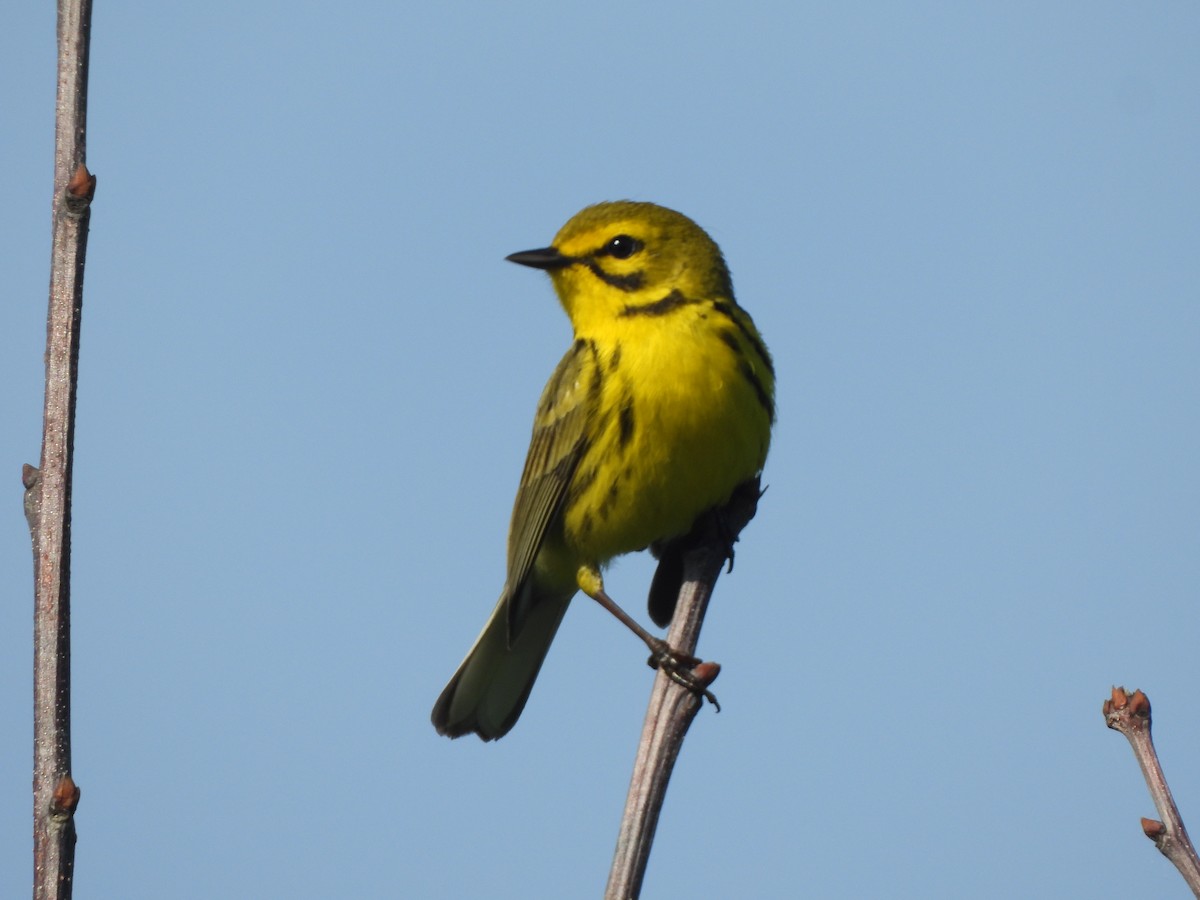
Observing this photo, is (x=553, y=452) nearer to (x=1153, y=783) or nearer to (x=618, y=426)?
(x=618, y=426)

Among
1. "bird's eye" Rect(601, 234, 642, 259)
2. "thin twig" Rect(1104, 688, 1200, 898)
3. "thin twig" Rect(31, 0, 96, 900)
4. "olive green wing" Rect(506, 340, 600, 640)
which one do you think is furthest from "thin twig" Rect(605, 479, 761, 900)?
"bird's eye" Rect(601, 234, 642, 259)

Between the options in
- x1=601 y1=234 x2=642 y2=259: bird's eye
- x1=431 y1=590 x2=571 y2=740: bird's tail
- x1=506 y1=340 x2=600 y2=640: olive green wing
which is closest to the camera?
x1=506 y1=340 x2=600 y2=640: olive green wing

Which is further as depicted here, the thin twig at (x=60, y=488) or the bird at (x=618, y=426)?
the bird at (x=618, y=426)

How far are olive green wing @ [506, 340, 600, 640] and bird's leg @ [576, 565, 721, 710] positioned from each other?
27 cm

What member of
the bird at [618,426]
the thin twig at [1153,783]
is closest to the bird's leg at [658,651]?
the bird at [618,426]

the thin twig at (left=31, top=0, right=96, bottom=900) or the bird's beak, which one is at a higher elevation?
the bird's beak

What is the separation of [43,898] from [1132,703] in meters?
2.14

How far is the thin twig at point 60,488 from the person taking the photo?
2672mm

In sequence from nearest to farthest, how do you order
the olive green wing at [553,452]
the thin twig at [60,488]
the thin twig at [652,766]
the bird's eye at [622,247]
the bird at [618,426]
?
1. the thin twig at [60,488]
2. the thin twig at [652,766]
3. the bird at [618,426]
4. the olive green wing at [553,452]
5. the bird's eye at [622,247]

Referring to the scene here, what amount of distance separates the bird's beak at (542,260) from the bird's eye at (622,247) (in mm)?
178

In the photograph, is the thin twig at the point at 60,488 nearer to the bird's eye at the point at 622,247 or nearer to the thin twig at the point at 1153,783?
the thin twig at the point at 1153,783

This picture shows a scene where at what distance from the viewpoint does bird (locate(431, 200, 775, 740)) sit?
594cm

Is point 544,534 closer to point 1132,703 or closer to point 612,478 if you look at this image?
point 612,478

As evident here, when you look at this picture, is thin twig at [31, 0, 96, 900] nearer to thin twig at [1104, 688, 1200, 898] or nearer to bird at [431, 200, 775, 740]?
thin twig at [1104, 688, 1200, 898]
